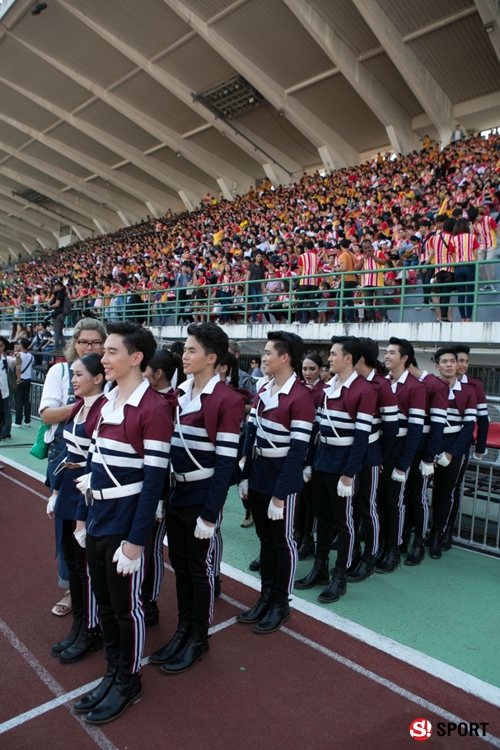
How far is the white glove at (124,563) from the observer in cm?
283

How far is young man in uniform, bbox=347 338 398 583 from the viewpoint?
471 centimetres

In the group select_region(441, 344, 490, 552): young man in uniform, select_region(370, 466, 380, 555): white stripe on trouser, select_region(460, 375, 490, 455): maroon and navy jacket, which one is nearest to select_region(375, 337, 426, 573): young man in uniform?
select_region(370, 466, 380, 555): white stripe on trouser

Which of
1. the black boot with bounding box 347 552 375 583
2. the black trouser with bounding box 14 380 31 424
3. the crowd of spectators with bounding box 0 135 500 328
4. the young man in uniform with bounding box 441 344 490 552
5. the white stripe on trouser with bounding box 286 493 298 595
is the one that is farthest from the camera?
the black trouser with bounding box 14 380 31 424

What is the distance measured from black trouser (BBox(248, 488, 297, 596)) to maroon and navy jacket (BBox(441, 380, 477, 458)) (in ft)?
7.78

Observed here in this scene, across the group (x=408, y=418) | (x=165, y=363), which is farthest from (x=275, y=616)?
(x=408, y=418)

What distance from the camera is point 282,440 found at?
3914mm

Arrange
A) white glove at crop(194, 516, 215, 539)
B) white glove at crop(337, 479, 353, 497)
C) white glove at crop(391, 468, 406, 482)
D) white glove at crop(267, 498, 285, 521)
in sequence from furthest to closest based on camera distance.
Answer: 1. white glove at crop(391, 468, 406, 482)
2. white glove at crop(337, 479, 353, 497)
3. white glove at crop(267, 498, 285, 521)
4. white glove at crop(194, 516, 215, 539)

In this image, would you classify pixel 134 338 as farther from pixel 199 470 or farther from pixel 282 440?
pixel 282 440

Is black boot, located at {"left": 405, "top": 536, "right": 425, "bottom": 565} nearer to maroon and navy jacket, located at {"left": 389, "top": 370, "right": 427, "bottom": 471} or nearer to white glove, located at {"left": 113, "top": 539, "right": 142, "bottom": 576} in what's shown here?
maroon and navy jacket, located at {"left": 389, "top": 370, "right": 427, "bottom": 471}

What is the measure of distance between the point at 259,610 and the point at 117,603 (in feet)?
4.63

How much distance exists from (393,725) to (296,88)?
78.9 ft

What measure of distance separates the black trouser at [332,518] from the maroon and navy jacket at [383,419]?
1.53ft

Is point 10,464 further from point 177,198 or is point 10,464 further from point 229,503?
point 177,198

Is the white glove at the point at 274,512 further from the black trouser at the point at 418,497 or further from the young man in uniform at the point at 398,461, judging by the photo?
the black trouser at the point at 418,497
